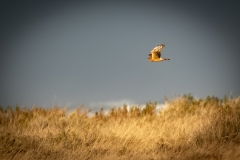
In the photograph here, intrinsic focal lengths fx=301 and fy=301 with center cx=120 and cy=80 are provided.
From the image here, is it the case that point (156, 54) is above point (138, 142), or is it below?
above

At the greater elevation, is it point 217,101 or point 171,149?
point 217,101

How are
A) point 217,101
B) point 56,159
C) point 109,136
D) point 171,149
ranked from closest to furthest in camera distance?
1. point 56,159
2. point 171,149
3. point 109,136
4. point 217,101

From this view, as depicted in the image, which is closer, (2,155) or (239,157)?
(239,157)

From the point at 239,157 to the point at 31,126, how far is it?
7167mm

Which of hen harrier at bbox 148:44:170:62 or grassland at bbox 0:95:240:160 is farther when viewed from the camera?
hen harrier at bbox 148:44:170:62

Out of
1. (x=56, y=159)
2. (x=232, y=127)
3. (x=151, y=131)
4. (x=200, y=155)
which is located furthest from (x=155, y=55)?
(x=56, y=159)

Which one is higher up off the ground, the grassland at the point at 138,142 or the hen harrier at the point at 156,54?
the hen harrier at the point at 156,54

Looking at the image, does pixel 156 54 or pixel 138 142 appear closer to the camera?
pixel 138 142

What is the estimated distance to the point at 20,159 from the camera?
6586mm

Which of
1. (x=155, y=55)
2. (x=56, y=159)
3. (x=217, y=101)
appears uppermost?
(x=155, y=55)

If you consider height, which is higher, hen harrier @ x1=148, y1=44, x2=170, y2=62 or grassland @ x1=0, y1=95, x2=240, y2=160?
hen harrier @ x1=148, y1=44, x2=170, y2=62

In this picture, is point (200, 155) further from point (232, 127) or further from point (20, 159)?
point (20, 159)

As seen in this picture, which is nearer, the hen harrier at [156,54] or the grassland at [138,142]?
the grassland at [138,142]

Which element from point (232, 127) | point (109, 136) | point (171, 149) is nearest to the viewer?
point (171, 149)
